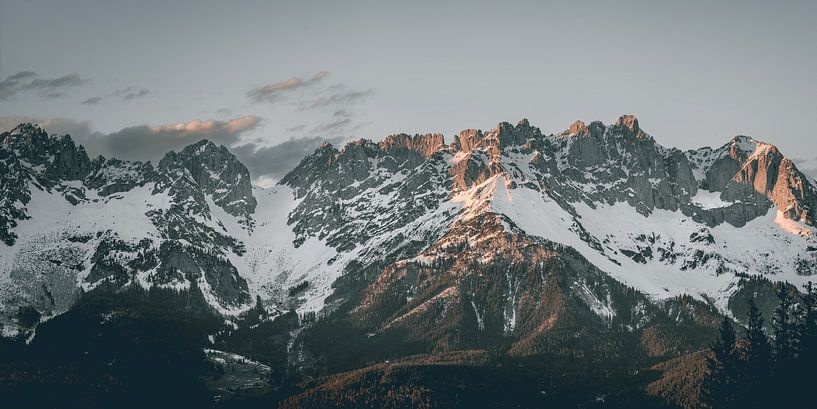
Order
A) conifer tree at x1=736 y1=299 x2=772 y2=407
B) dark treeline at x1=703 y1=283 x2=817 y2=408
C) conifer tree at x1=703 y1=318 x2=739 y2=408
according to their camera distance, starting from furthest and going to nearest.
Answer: conifer tree at x1=703 y1=318 x2=739 y2=408
conifer tree at x1=736 y1=299 x2=772 y2=407
dark treeline at x1=703 y1=283 x2=817 y2=408

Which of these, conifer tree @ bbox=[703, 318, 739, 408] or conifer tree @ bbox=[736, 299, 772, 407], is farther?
conifer tree @ bbox=[703, 318, 739, 408]

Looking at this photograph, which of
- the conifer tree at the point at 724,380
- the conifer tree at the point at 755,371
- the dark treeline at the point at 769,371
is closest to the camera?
the dark treeline at the point at 769,371

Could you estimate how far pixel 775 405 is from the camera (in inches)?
5930

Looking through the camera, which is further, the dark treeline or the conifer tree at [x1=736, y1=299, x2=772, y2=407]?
the conifer tree at [x1=736, y1=299, x2=772, y2=407]

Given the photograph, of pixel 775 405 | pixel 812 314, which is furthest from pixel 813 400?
pixel 812 314

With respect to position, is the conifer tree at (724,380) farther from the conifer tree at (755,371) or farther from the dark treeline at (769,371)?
the conifer tree at (755,371)

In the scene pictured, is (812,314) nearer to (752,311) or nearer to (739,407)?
(752,311)

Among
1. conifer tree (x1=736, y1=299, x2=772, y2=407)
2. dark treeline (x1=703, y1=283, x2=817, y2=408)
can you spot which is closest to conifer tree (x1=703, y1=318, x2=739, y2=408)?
dark treeline (x1=703, y1=283, x2=817, y2=408)

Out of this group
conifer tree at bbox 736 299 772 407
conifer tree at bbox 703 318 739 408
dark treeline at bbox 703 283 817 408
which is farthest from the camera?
conifer tree at bbox 703 318 739 408

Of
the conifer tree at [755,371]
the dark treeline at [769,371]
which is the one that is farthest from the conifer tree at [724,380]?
the conifer tree at [755,371]

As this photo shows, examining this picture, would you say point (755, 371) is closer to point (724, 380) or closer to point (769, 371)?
point (769, 371)

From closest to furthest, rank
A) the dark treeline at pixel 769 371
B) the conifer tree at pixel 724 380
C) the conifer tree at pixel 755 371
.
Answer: the dark treeline at pixel 769 371 → the conifer tree at pixel 755 371 → the conifer tree at pixel 724 380

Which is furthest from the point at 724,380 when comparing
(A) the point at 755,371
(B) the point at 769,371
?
(B) the point at 769,371

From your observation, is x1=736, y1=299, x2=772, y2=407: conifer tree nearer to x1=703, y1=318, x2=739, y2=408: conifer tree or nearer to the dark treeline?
the dark treeline
